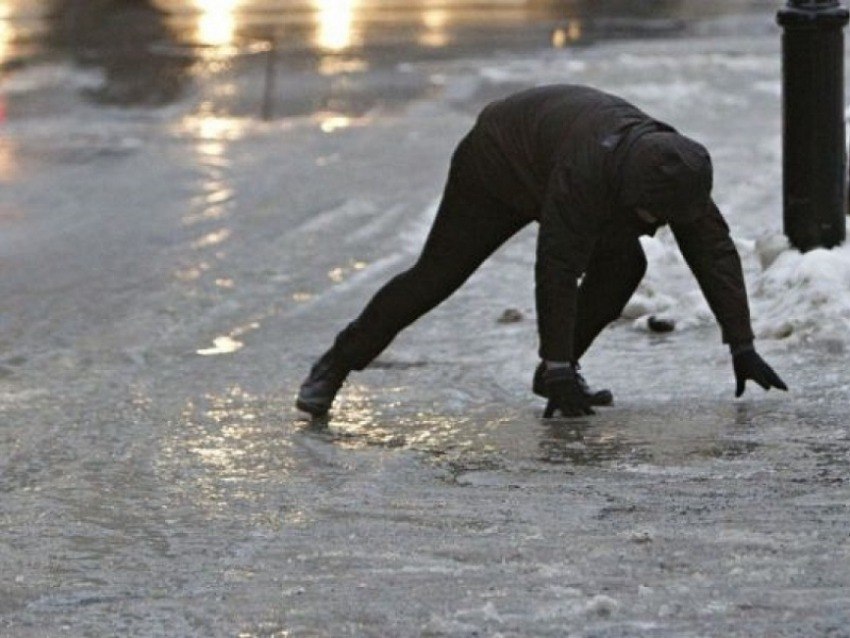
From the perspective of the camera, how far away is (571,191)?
670 centimetres

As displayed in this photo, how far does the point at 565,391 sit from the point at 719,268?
0.63 m

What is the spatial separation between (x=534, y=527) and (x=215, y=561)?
0.87m

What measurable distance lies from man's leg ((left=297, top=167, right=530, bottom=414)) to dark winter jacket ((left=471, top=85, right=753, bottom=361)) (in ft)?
0.41

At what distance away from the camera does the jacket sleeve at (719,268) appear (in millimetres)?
6891

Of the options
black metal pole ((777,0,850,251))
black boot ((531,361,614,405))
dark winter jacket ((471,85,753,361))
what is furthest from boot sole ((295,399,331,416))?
black metal pole ((777,0,850,251))

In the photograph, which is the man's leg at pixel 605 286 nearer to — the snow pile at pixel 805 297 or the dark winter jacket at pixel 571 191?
the dark winter jacket at pixel 571 191

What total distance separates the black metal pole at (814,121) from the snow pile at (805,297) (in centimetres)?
14

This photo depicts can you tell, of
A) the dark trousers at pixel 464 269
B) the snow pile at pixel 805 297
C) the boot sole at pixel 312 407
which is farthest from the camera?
the snow pile at pixel 805 297

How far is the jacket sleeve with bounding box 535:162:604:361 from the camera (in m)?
6.70

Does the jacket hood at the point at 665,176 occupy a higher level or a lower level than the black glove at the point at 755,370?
higher

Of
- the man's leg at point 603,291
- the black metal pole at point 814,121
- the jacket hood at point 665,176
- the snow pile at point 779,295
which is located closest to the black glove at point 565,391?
the man's leg at point 603,291

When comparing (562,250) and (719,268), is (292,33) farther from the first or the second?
(562,250)

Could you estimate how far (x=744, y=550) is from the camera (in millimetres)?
5613

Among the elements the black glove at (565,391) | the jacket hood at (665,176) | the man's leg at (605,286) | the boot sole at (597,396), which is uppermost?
the jacket hood at (665,176)
